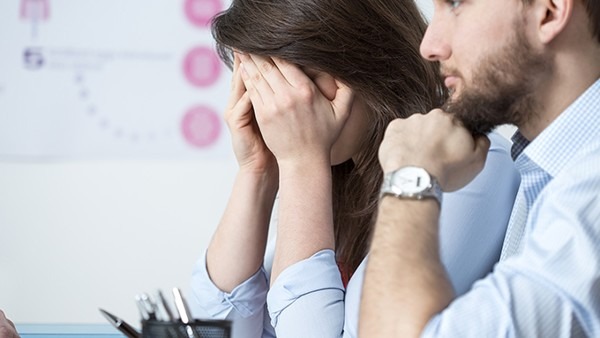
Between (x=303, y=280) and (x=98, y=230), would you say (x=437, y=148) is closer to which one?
(x=303, y=280)

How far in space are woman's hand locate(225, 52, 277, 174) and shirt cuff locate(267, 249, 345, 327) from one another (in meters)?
0.33

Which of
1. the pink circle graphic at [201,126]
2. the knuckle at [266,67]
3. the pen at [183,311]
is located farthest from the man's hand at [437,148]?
the pink circle graphic at [201,126]

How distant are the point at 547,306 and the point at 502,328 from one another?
0.15ft

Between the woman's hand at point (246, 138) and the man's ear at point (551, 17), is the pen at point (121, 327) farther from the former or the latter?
the woman's hand at point (246, 138)

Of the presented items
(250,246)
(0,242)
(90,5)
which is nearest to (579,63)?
(250,246)

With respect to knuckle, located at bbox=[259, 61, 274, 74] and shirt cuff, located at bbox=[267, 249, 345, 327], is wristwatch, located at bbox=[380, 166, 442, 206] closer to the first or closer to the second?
shirt cuff, located at bbox=[267, 249, 345, 327]

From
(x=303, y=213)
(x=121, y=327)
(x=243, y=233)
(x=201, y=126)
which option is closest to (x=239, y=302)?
(x=243, y=233)

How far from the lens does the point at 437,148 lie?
0.98 meters

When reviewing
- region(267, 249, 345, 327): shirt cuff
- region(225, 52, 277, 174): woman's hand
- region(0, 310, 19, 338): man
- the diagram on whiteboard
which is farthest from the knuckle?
the diagram on whiteboard

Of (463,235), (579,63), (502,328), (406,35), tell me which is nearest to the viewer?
(502,328)

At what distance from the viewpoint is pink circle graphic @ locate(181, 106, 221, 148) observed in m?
2.68

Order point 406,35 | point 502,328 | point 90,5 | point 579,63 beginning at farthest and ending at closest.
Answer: point 90,5 < point 406,35 < point 579,63 < point 502,328

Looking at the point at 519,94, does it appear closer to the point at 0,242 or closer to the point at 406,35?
the point at 406,35

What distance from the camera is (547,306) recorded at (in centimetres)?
79
